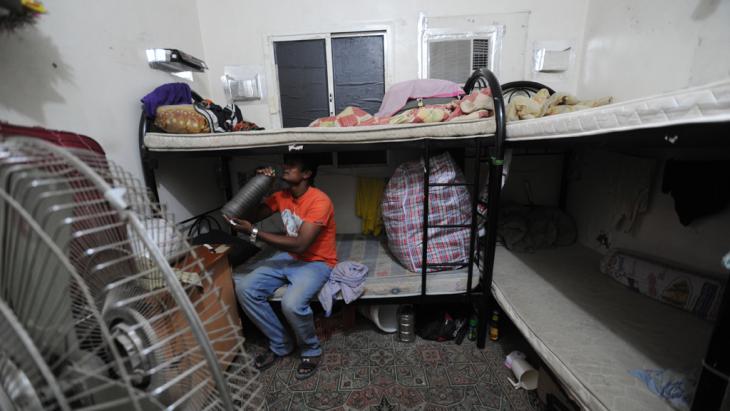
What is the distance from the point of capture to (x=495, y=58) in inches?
88.5

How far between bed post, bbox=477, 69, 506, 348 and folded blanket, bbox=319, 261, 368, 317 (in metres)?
0.70

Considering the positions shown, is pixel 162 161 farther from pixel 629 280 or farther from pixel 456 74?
pixel 629 280

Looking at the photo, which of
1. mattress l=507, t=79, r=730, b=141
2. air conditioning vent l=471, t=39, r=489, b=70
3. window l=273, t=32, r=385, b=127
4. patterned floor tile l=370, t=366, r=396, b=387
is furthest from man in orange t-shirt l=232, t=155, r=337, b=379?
air conditioning vent l=471, t=39, r=489, b=70

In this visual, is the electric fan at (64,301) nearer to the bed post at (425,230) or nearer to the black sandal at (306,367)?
the black sandal at (306,367)

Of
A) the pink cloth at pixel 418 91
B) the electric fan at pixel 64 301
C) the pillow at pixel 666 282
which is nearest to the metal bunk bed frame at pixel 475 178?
the pink cloth at pixel 418 91

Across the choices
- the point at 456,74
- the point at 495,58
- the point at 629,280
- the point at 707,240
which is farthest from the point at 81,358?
the point at 495,58

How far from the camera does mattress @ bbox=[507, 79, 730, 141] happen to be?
555 millimetres

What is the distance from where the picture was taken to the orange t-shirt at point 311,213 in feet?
5.33

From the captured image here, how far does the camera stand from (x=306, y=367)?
1551 millimetres

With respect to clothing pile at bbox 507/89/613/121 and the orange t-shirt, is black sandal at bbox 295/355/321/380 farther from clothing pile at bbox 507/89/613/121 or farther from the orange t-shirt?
clothing pile at bbox 507/89/613/121

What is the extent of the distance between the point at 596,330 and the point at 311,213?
57.3 inches

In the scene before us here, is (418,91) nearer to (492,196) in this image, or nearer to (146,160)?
(492,196)

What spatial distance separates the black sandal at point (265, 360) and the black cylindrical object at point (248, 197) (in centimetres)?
85

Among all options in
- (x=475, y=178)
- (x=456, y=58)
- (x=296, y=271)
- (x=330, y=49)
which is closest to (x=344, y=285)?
(x=296, y=271)
